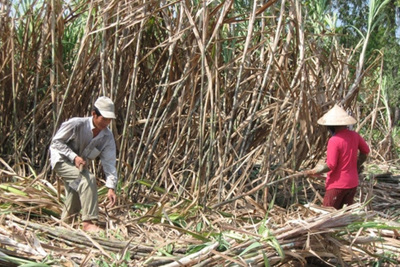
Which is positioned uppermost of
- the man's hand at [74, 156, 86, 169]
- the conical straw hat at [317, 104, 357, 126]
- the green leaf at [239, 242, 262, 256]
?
the conical straw hat at [317, 104, 357, 126]

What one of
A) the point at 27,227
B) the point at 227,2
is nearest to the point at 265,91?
the point at 227,2

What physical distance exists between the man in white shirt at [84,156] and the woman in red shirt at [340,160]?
54.1 inches

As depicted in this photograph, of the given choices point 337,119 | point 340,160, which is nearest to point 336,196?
point 340,160

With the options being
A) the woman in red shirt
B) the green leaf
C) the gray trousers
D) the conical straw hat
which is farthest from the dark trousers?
the gray trousers

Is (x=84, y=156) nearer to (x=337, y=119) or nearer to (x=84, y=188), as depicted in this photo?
(x=84, y=188)

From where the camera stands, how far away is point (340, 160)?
157 inches

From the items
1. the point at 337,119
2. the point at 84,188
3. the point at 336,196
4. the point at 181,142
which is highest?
the point at 337,119

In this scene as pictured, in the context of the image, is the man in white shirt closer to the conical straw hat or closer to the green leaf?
the green leaf

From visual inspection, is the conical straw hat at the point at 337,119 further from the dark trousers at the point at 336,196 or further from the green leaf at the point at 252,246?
the green leaf at the point at 252,246

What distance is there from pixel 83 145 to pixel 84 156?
0.08 metres

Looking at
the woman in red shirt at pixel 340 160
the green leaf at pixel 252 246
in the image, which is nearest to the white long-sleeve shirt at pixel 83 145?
the green leaf at pixel 252 246

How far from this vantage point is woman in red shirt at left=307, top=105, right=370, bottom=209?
3949 millimetres

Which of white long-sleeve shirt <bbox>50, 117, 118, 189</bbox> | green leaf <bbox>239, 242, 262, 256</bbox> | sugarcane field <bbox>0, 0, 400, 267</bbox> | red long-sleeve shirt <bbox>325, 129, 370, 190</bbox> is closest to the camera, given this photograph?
green leaf <bbox>239, 242, 262, 256</bbox>

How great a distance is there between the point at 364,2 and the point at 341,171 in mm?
14964
